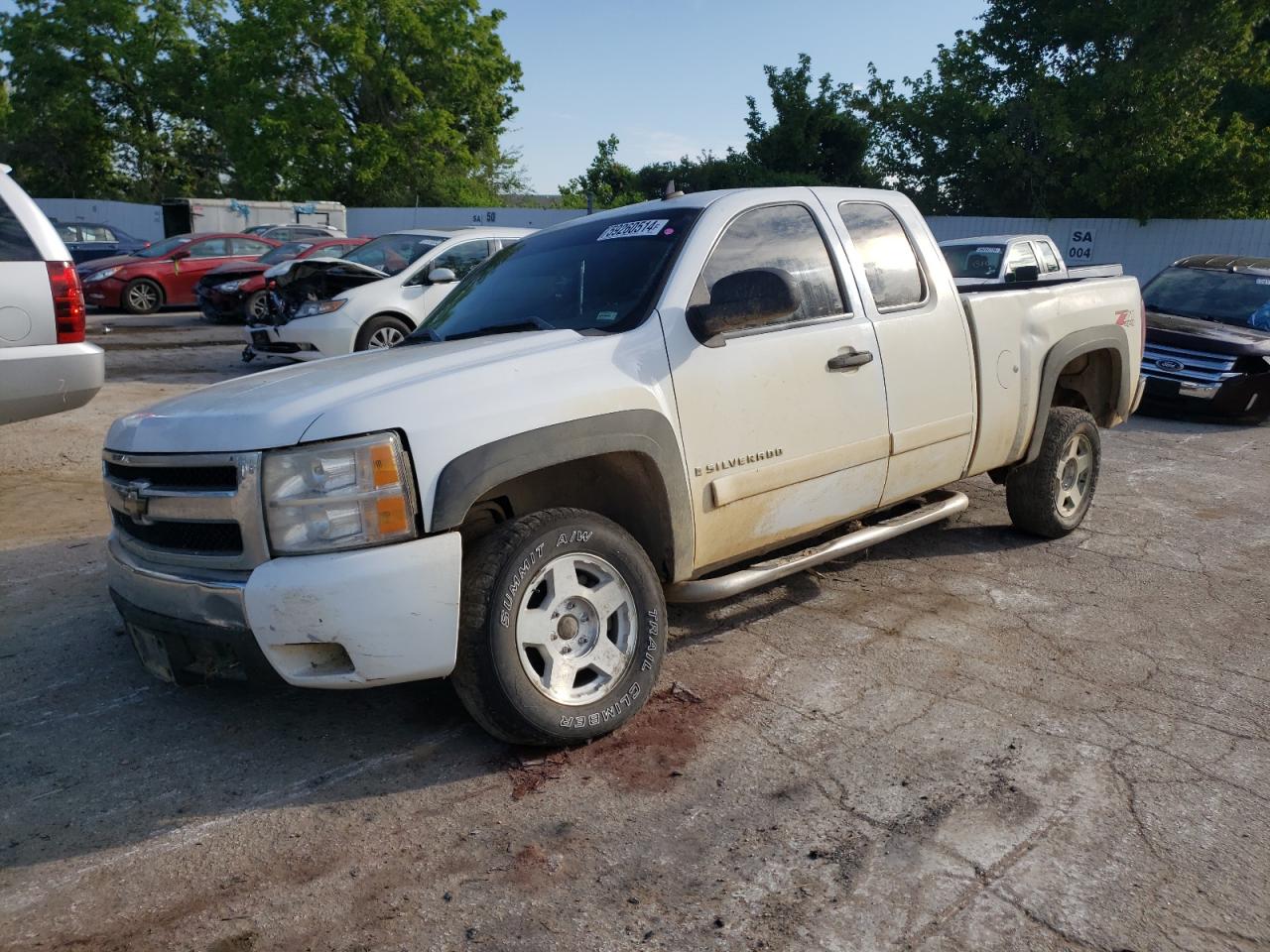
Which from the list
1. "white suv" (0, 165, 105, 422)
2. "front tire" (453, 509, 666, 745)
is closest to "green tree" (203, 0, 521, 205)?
"white suv" (0, 165, 105, 422)

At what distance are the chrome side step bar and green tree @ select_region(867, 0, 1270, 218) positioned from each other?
2404 centimetres

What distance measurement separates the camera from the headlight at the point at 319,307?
36.0 ft

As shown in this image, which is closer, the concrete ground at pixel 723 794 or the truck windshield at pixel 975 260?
the concrete ground at pixel 723 794

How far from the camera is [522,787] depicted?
315 centimetres

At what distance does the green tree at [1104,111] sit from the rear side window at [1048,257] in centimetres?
1467

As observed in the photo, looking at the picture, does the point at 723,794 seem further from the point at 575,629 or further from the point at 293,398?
the point at 293,398

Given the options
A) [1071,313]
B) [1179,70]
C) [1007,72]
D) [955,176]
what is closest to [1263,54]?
[1179,70]

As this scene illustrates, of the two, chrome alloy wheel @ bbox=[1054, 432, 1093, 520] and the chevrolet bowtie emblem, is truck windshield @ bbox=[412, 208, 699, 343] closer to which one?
the chevrolet bowtie emblem

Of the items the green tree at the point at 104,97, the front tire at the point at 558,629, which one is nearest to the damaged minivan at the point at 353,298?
the front tire at the point at 558,629

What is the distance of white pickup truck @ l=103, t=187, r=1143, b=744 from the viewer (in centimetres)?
293

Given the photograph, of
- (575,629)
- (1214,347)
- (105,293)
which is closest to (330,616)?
(575,629)

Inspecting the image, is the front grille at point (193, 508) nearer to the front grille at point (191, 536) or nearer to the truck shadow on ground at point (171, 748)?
the front grille at point (191, 536)

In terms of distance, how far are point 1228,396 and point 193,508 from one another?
994 cm

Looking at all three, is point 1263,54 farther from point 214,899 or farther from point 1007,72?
point 214,899
